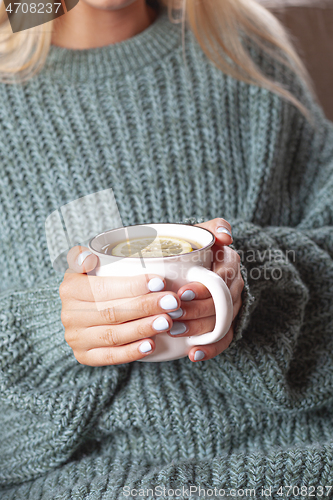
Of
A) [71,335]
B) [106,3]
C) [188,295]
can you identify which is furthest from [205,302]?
[106,3]

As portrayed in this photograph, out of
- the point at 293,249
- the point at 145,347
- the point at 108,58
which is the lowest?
the point at 293,249

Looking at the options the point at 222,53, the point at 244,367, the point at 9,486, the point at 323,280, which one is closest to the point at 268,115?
the point at 222,53

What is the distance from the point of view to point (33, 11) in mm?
532

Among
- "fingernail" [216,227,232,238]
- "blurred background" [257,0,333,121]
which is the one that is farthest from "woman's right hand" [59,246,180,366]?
"blurred background" [257,0,333,121]

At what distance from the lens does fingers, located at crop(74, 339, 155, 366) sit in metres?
0.36

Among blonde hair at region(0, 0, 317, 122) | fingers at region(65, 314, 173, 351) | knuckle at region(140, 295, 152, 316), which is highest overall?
blonde hair at region(0, 0, 317, 122)

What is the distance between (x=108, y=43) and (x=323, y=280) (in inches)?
18.1

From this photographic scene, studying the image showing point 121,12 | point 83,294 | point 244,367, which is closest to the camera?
point 83,294

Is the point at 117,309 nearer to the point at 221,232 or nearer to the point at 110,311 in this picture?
the point at 110,311

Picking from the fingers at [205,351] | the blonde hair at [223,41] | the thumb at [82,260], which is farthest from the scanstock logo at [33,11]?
the fingers at [205,351]

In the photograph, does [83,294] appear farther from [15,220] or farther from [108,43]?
[108,43]

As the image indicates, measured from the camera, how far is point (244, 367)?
51 cm

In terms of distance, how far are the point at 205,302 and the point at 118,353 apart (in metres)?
0.09

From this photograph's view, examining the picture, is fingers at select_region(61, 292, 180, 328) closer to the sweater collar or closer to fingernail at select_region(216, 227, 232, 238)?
fingernail at select_region(216, 227, 232, 238)
